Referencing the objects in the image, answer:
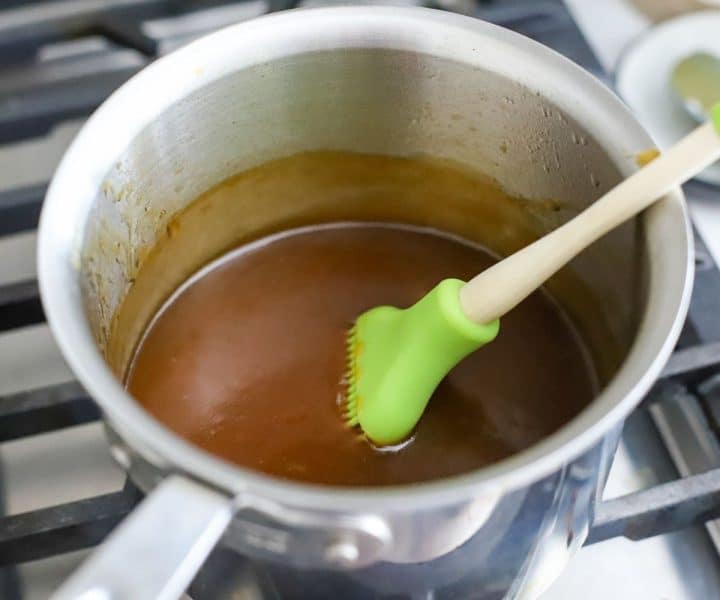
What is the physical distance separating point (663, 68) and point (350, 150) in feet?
0.97

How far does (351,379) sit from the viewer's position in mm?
586

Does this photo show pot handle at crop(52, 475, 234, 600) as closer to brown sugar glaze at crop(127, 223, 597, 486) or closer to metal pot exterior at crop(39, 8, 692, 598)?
metal pot exterior at crop(39, 8, 692, 598)

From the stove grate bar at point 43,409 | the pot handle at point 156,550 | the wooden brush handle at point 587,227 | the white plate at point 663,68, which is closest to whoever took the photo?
the pot handle at point 156,550

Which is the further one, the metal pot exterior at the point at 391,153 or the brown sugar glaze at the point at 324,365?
the brown sugar glaze at the point at 324,365

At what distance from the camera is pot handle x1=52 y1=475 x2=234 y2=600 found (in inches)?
12.9

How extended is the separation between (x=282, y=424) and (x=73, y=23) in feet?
1.31

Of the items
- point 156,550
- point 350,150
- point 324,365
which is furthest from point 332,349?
point 156,550

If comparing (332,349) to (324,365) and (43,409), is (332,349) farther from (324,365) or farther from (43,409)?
(43,409)

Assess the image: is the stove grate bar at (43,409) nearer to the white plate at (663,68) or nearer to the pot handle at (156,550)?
the pot handle at (156,550)

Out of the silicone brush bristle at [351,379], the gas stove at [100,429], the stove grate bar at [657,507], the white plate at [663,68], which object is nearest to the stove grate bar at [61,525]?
the gas stove at [100,429]

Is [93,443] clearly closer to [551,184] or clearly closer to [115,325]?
[115,325]

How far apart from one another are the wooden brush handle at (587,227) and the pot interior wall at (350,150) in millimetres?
35

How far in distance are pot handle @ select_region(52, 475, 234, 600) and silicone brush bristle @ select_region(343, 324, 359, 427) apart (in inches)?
8.8

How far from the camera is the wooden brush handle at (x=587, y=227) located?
17.1 inches
